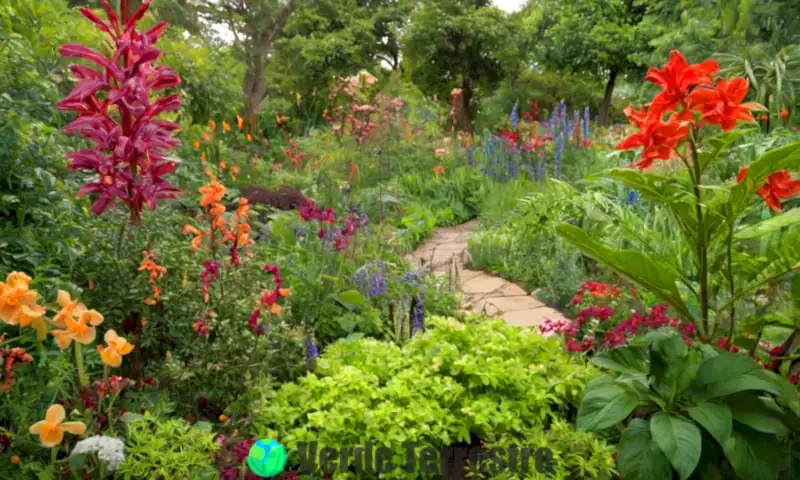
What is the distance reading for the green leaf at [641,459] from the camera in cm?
184

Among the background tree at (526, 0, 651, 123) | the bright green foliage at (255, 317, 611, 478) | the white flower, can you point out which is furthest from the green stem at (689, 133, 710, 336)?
the background tree at (526, 0, 651, 123)

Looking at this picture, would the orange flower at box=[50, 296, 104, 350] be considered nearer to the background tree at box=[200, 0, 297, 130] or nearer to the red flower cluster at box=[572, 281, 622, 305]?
the red flower cluster at box=[572, 281, 622, 305]

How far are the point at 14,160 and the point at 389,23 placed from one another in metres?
15.6

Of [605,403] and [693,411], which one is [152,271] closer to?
[605,403]

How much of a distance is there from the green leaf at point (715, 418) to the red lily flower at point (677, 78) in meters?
0.83

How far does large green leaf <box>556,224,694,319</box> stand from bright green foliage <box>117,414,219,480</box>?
1217 mm

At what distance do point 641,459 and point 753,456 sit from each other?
1.02ft

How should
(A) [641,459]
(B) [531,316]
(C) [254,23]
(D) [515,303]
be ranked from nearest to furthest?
(A) [641,459]
(B) [531,316]
(D) [515,303]
(C) [254,23]

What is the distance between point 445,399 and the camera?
2162 millimetres

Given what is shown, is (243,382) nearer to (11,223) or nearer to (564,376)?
(11,223)

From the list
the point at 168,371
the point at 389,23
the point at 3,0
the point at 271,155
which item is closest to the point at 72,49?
the point at 3,0

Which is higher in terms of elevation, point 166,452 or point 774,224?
point 774,224

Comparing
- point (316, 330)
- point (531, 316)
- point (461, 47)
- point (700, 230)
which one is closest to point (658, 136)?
point (700, 230)

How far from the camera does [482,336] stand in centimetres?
256
